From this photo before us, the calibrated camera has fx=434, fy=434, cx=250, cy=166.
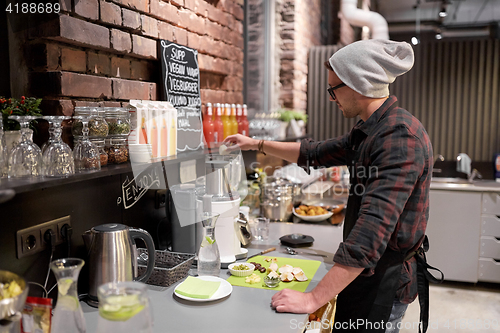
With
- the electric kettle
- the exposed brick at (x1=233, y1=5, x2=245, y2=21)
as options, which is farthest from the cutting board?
the exposed brick at (x1=233, y1=5, x2=245, y2=21)

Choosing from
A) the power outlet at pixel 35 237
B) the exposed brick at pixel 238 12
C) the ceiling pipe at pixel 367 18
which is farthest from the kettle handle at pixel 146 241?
the ceiling pipe at pixel 367 18

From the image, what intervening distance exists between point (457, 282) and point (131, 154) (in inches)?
151

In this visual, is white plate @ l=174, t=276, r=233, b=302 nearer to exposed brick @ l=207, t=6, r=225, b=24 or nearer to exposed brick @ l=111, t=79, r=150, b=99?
exposed brick @ l=111, t=79, r=150, b=99

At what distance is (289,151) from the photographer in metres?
2.25

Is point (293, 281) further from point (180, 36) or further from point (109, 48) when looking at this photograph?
point (180, 36)

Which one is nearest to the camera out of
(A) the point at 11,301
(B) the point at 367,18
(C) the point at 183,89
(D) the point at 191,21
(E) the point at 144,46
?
(A) the point at 11,301

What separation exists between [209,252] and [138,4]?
3.63 feet

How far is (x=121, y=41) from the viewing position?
178 centimetres

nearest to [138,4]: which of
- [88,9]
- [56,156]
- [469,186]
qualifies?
[88,9]

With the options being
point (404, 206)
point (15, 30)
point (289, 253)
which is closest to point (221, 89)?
point (289, 253)

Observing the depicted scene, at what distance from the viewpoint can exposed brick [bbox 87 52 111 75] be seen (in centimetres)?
165

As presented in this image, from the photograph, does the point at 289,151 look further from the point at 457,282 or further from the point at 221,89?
the point at 457,282

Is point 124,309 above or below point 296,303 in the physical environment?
Answer: above

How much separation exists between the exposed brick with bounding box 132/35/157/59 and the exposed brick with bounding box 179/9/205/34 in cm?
32
